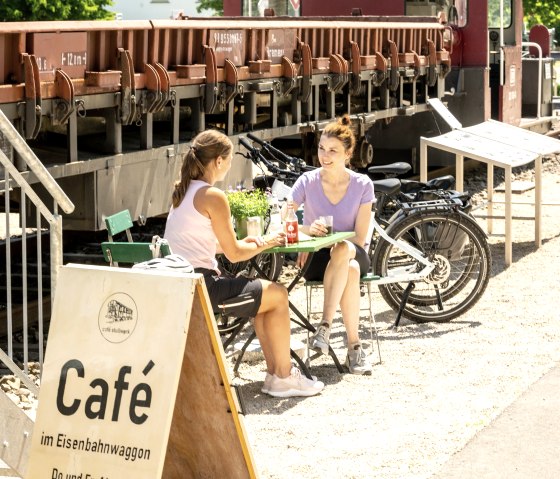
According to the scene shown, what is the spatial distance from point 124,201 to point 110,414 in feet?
14.4

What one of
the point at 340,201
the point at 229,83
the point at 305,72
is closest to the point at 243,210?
the point at 340,201

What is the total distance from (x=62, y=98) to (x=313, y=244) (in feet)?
6.73

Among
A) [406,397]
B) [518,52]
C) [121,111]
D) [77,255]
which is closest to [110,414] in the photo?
[406,397]

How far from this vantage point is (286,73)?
11508 millimetres

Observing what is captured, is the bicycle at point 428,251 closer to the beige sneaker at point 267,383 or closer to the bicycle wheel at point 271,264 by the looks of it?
the bicycle wheel at point 271,264

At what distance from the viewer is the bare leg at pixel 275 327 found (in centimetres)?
641

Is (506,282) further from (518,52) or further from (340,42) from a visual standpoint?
(518,52)

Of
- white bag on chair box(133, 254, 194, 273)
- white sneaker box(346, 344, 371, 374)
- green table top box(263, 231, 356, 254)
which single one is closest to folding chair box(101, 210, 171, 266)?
white bag on chair box(133, 254, 194, 273)

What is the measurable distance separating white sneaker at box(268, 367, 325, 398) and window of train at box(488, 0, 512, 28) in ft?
35.4

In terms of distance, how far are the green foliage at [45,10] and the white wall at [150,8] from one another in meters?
14.4

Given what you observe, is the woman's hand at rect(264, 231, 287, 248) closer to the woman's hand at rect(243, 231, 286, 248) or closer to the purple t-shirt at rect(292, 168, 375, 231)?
the woman's hand at rect(243, 231, 286, 248)

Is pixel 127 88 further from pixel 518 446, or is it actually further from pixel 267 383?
pixel 518 446

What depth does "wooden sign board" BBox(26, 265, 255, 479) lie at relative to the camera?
462 cm

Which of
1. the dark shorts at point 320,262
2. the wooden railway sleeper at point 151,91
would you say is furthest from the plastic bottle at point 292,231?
the wooden railway sleeper at point 151,91
